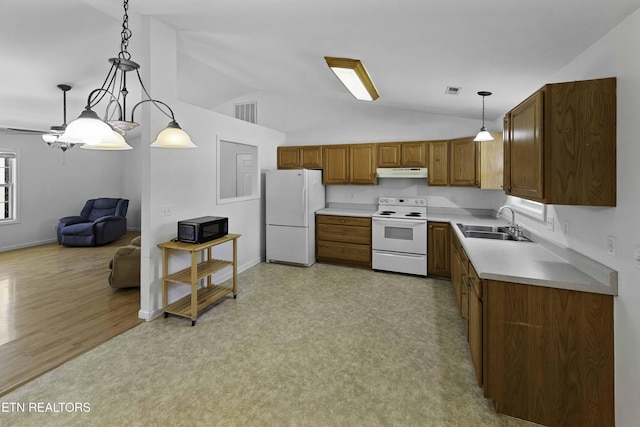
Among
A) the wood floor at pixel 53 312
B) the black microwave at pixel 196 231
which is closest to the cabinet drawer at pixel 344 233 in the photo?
the black microwave at pixel 196 231

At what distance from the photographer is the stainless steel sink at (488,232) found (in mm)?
3245

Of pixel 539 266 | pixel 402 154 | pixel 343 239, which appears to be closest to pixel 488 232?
pixel 539 266

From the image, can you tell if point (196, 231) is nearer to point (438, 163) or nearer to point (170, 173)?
point (170, 173)

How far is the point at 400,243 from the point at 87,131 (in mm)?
3947

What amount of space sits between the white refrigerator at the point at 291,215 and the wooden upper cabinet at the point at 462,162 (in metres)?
2.18

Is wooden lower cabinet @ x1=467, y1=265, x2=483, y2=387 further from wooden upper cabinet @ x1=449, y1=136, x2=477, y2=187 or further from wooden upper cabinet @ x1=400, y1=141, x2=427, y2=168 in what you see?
wooden upper cabinet @ x1=400, y1=141, x2=427, y2=168

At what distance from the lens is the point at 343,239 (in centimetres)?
499

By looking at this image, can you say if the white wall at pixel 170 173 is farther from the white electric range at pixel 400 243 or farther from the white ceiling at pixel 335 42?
the white electric range at pixel 400 243

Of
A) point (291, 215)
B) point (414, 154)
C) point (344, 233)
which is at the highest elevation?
point (414, 154)

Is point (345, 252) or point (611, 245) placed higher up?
point (611, 245)

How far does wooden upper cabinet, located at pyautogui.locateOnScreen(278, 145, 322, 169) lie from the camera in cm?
541

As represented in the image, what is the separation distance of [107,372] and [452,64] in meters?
3.63

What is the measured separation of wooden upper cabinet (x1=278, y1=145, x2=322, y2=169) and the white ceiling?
108cm

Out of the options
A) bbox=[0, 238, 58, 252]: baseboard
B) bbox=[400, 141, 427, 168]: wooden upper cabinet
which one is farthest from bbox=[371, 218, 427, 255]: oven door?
bbox=[0, 238, 58, 252]: baseboard
